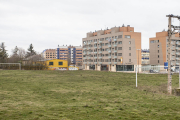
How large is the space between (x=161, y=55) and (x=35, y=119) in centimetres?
11263

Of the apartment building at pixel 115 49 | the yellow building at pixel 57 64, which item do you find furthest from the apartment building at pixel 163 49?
the yellow building at pixel 57 64

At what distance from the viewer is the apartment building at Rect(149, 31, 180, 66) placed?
4376 inches

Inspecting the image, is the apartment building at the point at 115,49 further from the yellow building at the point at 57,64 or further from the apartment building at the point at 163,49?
the yellow building at the point at 57,64

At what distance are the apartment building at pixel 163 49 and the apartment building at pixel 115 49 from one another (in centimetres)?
1636

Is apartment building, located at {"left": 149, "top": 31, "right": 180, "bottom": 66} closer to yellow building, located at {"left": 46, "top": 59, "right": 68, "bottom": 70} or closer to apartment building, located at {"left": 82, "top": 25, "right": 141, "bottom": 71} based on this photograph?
apartment building, located at {"left": 82, "top": 25, "right": 141, "bottom": 71}

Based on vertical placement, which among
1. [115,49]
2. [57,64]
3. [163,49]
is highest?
[163,49]

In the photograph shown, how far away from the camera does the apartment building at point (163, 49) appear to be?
111144 millimetres

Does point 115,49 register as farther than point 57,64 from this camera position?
Yes

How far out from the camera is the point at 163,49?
11181cm

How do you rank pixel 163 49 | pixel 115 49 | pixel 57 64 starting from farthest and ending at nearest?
pixel 163 49 → pixel 115 49 → pixel 57 64

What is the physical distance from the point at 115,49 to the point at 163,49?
92.2 feet

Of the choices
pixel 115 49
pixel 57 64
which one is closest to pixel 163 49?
pixel 115 49

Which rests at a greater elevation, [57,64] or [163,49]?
[163,49]

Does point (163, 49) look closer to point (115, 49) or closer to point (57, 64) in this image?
point (115, 49)
